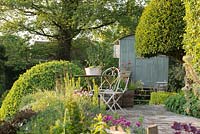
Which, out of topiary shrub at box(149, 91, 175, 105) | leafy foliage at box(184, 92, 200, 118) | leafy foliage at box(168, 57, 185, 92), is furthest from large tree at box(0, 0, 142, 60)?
leafy foliage at box(184, 92, 200, 118)

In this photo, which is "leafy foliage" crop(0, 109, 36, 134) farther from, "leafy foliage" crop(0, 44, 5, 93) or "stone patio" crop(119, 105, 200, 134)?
"leafy foliage" crop(0, 44, 5, 93)

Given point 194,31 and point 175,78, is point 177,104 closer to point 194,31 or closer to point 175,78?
point 194,31

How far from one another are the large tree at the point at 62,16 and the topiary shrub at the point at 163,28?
6449 mm

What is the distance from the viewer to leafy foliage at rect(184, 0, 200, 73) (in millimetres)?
6332

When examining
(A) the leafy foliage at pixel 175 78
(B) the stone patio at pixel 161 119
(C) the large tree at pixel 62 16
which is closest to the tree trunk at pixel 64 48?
(C) the large tree at pixel 62 16

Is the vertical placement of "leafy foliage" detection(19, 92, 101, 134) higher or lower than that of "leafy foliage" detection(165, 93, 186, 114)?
higher

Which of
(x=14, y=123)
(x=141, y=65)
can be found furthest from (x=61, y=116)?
(x=141, y=65)

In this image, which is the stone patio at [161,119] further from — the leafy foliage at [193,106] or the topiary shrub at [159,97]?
the topiary shrub at [159,97]

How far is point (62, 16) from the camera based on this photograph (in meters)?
15.6

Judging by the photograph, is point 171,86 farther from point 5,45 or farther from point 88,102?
point 88,102

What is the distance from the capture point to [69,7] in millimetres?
15781

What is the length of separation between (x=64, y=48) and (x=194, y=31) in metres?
11.1

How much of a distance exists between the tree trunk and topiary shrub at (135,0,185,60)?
27.6ft

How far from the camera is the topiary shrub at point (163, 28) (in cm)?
841
